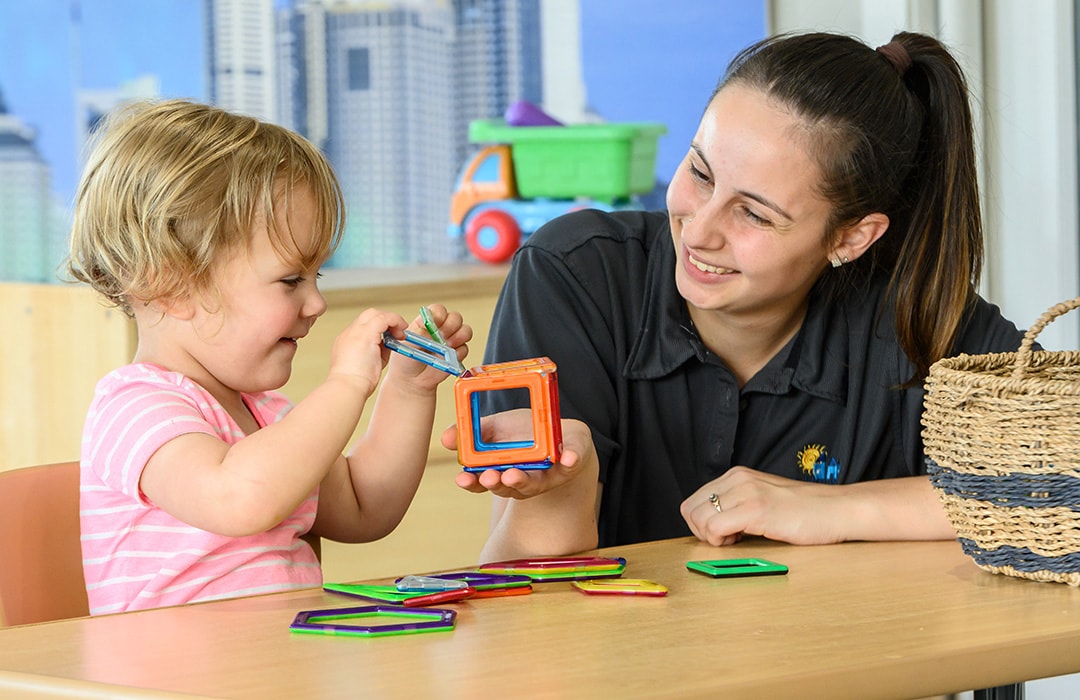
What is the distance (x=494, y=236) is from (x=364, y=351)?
1.56 m

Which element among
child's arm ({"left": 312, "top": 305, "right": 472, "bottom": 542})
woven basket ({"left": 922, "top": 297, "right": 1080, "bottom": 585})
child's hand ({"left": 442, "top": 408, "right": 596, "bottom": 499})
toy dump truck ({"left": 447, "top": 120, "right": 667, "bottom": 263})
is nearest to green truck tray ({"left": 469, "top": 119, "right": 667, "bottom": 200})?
toy dump truck ({"left": 447, "top": 120, "right": 667, "bottom": 263})

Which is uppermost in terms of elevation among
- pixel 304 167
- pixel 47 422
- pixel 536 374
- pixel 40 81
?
pixel 40 81

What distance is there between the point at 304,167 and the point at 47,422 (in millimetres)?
1080

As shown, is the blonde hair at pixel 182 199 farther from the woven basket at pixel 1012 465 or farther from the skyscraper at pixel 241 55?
the skyscraper at pixel 241 55

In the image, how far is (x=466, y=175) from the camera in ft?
9.03

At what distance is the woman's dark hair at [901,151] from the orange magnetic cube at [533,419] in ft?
1.56

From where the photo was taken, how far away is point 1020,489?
40.5 inches

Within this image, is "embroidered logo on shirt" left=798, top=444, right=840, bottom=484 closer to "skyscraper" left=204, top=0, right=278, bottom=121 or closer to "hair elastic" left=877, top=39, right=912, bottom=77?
"hair elastic" left=877, top=39, right=912, bottom=77

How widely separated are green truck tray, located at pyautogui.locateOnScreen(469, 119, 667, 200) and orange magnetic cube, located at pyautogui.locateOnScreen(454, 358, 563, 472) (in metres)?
1.60

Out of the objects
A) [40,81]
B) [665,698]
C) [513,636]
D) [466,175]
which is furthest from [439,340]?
[40,81]

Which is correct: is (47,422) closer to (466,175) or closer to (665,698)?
(466,175)

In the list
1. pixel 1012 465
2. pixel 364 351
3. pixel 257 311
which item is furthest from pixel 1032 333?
pixel 257 311

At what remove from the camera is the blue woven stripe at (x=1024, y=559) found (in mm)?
1031

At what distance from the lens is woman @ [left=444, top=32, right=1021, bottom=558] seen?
Result: 1.38 metres
